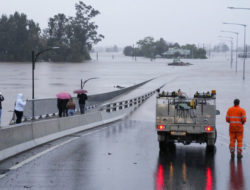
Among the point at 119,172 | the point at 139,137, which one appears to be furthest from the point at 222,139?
the point at 119,172

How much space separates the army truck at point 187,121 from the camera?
15000 mm

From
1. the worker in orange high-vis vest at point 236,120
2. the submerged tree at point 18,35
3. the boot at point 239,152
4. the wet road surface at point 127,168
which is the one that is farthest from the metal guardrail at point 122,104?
the submerged tree at point 18,35

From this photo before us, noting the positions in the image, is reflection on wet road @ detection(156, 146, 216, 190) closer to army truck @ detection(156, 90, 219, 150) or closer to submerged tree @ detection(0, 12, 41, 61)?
army truck @ detection(156, 90, 219, 150)

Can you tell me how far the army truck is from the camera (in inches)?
591

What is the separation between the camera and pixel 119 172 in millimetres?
12422

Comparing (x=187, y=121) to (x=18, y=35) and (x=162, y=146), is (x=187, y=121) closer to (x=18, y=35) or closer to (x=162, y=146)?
(x=162, y=146)

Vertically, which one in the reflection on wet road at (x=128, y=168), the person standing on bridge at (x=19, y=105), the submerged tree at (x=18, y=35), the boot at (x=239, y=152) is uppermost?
the submerged tree at (x=18, y=35)

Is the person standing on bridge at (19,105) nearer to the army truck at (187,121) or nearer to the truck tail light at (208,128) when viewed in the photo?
the army truck at (187,121)

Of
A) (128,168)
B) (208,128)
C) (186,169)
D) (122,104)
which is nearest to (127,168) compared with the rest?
(128,168)

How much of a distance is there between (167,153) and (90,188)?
521cm

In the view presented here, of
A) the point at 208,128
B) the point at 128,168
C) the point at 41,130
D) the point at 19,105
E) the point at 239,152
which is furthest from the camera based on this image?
the point at 19,105

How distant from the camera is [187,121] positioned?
1507cm

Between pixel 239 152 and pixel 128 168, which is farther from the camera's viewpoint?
pixel 239 152

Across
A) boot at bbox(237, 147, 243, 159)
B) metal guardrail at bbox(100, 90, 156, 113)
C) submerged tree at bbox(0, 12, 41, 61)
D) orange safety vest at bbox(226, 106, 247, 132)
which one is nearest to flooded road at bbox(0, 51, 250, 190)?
boot at bbox(237, 147, 243, 159)
